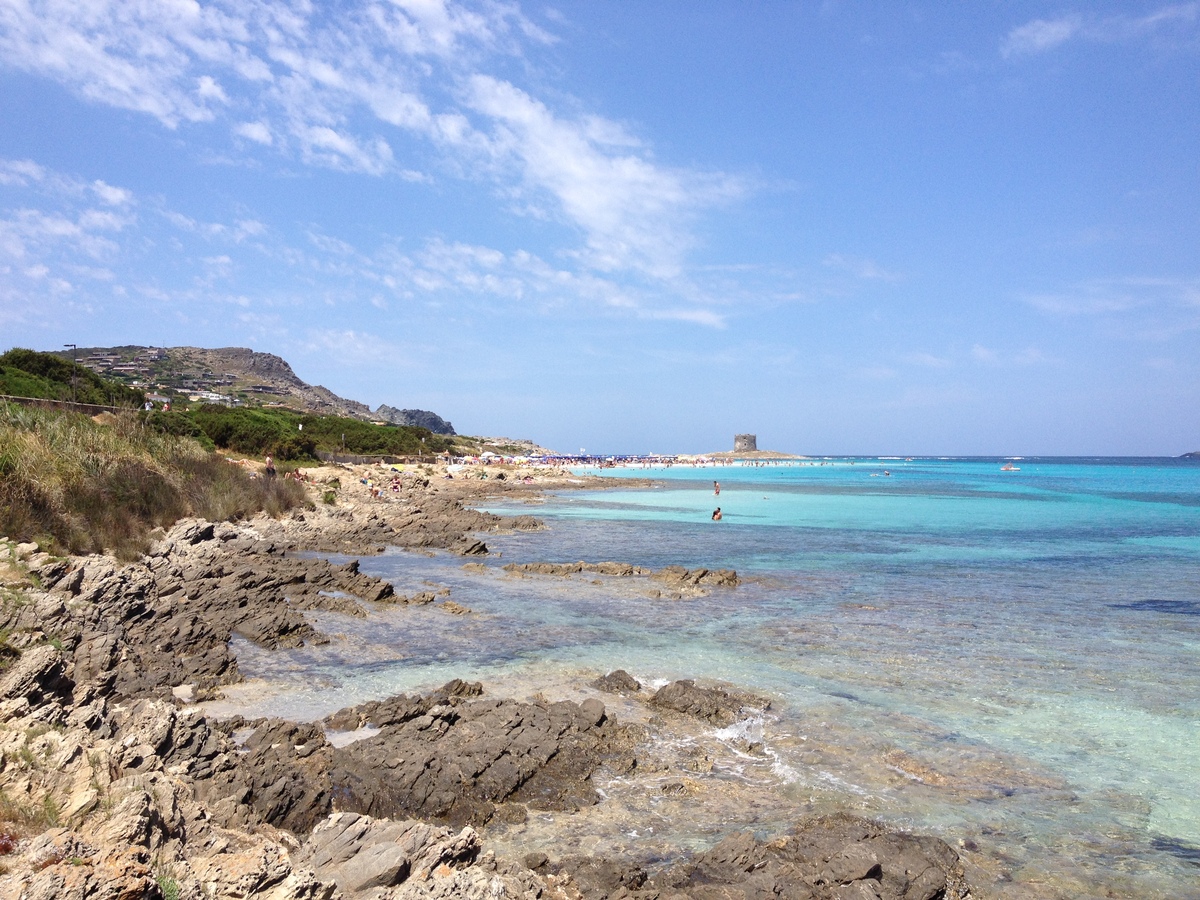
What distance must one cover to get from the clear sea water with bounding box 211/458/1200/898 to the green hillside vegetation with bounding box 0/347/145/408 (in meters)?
20.6

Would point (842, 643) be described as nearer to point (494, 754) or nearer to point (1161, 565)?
point (494, 754)

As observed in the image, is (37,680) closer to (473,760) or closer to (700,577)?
(473,760)

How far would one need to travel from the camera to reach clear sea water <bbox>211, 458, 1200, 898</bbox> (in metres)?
6.93

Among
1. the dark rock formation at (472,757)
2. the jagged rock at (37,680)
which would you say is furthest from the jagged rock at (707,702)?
the jagged rock at (37,680)

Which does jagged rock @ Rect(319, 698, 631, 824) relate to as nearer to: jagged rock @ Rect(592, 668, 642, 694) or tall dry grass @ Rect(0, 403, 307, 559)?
jagged rock @ Rect(592, 668, 642, 694)

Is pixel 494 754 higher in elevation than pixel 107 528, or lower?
lower

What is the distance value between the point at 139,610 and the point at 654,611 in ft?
33.5

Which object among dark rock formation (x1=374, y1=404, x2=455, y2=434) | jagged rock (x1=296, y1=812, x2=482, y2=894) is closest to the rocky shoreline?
jagged rock (x1=296, y1=812, x2=482, y2=894)

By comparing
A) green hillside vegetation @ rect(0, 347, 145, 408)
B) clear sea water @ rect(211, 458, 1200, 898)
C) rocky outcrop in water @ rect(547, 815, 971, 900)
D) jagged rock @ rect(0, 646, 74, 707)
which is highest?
green hillside vegetation @ rect(0, 347, 145, 408)

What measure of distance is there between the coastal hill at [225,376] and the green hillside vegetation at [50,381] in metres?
48.0

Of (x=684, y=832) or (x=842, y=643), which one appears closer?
(x=684, y=832)

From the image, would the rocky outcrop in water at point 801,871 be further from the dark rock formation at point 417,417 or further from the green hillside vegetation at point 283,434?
the dark rock formation at point 417,417

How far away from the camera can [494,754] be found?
299 inches

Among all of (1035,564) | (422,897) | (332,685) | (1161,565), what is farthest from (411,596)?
(1161,565)
